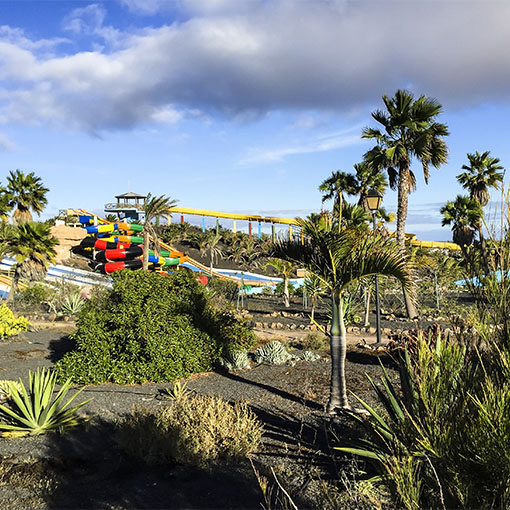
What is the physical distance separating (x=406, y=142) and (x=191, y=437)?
1811cm

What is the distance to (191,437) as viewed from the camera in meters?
5.93

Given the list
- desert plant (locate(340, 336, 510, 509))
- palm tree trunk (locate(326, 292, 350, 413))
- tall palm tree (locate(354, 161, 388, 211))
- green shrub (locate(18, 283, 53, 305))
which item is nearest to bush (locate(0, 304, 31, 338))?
green shrub (locate(18, 283, 53, 305))

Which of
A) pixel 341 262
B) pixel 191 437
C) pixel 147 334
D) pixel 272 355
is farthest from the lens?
pixel 272 355

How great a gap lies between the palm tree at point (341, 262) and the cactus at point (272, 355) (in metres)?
4.11

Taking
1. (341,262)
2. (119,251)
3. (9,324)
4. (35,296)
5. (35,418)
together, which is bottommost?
(35,418)

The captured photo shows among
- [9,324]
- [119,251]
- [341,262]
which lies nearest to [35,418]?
[341,262]

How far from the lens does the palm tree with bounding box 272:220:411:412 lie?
7496 millimetres

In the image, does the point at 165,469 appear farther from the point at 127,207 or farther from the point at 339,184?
the point at 127,207

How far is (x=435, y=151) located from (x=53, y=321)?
17861mm

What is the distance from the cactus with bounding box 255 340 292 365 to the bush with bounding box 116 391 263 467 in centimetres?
536

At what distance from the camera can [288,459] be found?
577 cm

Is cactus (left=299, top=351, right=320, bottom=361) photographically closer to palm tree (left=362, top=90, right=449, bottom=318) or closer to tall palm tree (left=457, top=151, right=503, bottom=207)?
palm tree (left=362, top=90, right=449, bottom=318)

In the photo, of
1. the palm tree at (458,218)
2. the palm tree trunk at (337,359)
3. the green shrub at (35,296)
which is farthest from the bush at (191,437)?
the palm tree at (458,218)

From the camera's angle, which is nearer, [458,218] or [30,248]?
[30,248]
